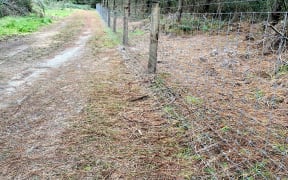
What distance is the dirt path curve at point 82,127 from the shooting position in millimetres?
2850

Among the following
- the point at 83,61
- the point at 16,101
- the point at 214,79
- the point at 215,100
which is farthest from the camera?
the point at 83,61

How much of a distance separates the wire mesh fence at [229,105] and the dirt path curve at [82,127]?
0.79 feet

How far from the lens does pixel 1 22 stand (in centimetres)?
1420

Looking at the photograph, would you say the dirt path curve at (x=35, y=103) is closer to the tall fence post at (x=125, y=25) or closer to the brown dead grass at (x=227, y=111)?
the brown dead grass at (x=227, y=111)

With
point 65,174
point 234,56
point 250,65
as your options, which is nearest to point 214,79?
point 250,65

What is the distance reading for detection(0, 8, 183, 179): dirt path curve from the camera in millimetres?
2850

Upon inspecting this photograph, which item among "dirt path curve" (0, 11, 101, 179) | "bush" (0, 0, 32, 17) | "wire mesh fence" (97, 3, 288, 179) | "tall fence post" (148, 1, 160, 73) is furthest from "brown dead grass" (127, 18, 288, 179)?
"bush" (0, 0, 32, 17)

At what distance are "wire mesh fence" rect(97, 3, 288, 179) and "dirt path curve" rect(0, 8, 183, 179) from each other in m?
0.24

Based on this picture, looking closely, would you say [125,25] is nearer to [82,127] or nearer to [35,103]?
[35,103]

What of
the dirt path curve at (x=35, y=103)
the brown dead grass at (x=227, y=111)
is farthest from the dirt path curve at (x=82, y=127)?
the brown dead grass at (x=227, y=111)

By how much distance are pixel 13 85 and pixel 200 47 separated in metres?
4.62

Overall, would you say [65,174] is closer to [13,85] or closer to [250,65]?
[13,85]

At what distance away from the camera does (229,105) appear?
4.10 m

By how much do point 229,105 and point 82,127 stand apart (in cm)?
194
